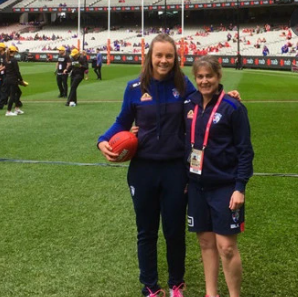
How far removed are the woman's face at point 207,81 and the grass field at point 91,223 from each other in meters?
1.59

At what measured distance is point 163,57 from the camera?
338 cm

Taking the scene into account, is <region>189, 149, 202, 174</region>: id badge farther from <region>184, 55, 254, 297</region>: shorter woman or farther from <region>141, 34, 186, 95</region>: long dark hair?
<region>141, 34, 186, 95</region>: long dark hair

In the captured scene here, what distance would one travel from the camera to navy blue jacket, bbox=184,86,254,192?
318 centimetres

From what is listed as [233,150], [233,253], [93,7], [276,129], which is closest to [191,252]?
[233,253]

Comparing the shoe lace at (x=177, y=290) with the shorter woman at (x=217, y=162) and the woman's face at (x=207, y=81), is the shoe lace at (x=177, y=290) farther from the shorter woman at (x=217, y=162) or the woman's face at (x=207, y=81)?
the woman's face at (x=207, y=81)

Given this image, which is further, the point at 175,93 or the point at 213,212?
the point at 175,93

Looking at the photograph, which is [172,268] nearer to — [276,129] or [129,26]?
[276,129]

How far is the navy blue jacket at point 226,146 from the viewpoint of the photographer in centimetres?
318

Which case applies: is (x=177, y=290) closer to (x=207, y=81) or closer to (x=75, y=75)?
(x=207, y=81)

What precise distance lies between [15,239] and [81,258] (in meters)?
0.85

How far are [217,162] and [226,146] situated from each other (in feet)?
0.39

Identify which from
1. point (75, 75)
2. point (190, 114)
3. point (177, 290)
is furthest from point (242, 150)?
point (75, 75)

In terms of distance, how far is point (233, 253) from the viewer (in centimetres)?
329

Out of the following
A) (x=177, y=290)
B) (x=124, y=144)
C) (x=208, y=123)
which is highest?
(x=208, y=123)
